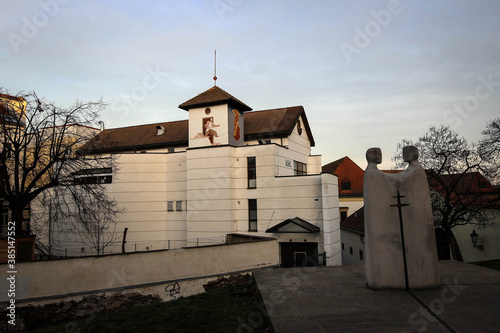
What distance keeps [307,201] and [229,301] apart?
1668 centimetres

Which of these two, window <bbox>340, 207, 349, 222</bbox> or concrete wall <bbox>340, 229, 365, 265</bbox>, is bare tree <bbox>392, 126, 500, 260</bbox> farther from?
window <bbox>340, 207, 349, 222</bbox>

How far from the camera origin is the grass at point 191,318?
7158 millimetres

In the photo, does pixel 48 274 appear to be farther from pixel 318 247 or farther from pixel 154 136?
pixel 154 136

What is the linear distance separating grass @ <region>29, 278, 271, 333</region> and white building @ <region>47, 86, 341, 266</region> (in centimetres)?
1563

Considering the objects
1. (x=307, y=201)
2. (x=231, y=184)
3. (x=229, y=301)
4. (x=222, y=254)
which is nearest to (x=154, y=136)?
(x=231, y=184)

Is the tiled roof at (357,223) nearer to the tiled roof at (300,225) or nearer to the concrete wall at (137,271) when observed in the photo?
the tiled roof at (300,225)

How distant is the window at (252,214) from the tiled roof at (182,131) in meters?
7.18

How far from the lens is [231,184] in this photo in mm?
27172

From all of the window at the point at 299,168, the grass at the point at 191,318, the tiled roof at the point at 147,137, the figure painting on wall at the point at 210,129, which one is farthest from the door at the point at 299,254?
the grass at the point at 191,318

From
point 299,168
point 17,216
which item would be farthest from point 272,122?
point 17,216

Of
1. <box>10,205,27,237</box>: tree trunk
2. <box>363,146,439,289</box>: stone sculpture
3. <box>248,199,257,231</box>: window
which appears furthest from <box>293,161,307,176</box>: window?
<box>363,146,439,289</box>: stone sculpture

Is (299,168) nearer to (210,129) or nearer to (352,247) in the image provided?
(210,129)

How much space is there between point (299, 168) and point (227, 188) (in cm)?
848

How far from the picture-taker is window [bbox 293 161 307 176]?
3093 centimetres
